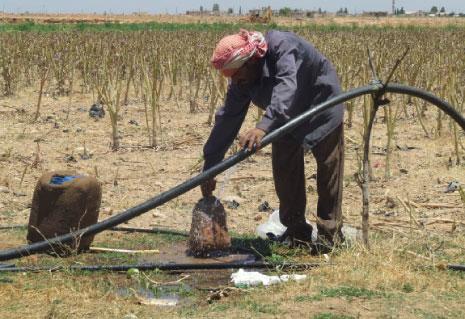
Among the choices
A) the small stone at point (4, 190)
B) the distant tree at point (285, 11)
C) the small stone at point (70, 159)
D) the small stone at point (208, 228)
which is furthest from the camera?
the distant tree at point (285, 11)

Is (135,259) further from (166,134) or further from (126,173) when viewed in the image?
(166,134)

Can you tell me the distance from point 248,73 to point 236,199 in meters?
2.27

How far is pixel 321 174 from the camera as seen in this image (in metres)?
5.28

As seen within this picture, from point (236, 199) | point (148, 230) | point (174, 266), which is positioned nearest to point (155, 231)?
point (148, 230)

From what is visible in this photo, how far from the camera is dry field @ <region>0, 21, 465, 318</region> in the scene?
4.23 m

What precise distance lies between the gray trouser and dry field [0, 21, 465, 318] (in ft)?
0.97

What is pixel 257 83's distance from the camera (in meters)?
5.06

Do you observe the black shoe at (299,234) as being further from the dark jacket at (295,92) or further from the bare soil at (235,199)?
the dark jacket at (295,92)

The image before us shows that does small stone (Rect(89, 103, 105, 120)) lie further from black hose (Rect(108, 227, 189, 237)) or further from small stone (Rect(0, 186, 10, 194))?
black hose (Rect(108, 227, 189, 237))

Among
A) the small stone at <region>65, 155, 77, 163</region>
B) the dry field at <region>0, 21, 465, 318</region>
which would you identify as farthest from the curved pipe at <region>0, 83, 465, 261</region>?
the small stone at <region>65, 155, 77, 163</region>

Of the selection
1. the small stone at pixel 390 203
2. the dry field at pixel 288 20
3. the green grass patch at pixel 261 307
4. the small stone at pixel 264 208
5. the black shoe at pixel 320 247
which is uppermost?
the green grass patch at pixel 261 307

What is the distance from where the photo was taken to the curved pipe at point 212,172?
4543 millimetres

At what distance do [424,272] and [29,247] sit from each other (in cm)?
229

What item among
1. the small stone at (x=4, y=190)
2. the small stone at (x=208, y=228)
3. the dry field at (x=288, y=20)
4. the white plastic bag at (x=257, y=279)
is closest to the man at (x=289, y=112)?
the small stone at (x=208, y=228)
